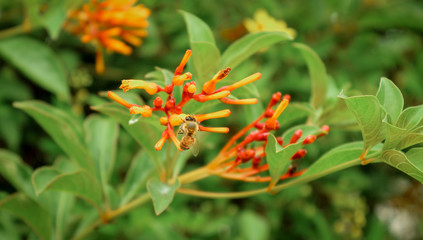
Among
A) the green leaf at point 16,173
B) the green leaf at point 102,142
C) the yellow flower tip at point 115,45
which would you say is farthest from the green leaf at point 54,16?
the green leaf at point 16,173

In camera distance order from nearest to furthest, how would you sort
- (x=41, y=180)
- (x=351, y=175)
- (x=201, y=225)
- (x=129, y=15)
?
(x=41, y=180) < (x=129, y=15) < (x=201, y=225) < (x=351, y=175)

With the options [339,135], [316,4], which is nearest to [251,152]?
[339,135]

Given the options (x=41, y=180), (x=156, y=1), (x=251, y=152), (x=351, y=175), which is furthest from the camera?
(x=351, y=175)

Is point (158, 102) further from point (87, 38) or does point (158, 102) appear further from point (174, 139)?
point (87, 38)

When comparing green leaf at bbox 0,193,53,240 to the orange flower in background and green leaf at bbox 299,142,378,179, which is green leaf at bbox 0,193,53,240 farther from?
green leaf at bbox 299,142,378,179

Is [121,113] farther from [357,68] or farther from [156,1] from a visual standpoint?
[357,68]

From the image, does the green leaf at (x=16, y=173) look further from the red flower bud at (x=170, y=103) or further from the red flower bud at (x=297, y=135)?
the red flower bud at (x=297, y=135)
